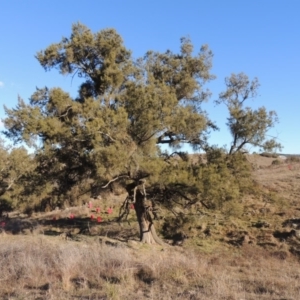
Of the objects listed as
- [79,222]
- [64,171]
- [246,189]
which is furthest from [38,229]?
[246,189]

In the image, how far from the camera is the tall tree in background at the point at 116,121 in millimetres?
15102

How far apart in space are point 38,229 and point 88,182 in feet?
20.2

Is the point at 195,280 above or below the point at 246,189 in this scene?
below

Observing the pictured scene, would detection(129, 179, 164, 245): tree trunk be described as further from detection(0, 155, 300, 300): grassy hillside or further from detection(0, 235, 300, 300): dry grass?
detection(0, 235, 300, 300): dry grass

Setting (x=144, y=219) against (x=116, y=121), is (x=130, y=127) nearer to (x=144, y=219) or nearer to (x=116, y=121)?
(x=116, y=121)

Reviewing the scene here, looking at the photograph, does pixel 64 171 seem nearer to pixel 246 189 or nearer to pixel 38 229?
pixel 38 229

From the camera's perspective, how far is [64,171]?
57.9 feet

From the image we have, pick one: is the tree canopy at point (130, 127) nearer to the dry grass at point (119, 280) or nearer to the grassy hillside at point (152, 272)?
the grassy hillside at point (152, 272)

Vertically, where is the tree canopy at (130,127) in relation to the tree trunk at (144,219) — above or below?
above

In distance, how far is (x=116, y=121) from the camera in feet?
48.2

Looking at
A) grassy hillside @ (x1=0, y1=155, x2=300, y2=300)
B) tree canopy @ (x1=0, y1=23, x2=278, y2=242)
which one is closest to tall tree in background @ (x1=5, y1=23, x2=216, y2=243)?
tree canopy @ (x1=0, y1=23, x2=278, y2=242)

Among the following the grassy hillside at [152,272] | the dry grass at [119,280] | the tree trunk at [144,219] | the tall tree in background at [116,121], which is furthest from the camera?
the tree trunk at [144,219]

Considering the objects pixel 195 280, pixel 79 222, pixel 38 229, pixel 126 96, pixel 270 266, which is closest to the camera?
pixel 195 280

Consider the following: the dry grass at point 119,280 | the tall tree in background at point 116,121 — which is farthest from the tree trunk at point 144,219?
the dry grass at point 119,280
